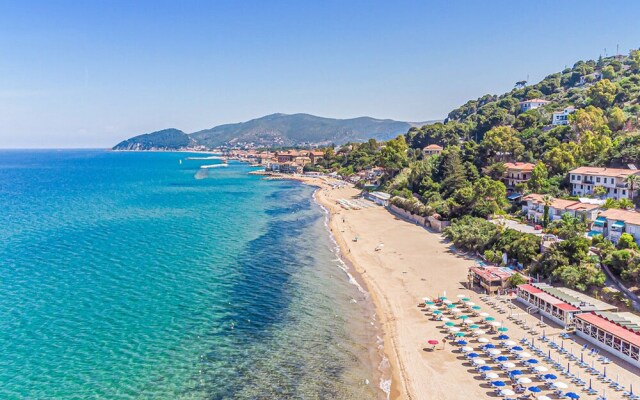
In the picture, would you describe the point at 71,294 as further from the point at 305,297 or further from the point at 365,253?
the point at 365,253

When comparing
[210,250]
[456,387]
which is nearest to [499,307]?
[456,387]

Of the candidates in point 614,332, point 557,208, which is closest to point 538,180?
point 557,208

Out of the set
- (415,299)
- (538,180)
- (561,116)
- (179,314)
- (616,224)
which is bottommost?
(415,299)

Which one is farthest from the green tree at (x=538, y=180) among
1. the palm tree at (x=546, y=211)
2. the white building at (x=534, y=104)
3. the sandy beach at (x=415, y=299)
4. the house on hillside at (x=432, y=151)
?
the white building at (x=534, y=104)

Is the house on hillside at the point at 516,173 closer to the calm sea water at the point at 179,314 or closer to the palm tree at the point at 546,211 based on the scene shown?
the palm tree at the point at 546,211

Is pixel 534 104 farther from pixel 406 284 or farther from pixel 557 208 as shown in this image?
pixel 406 284
